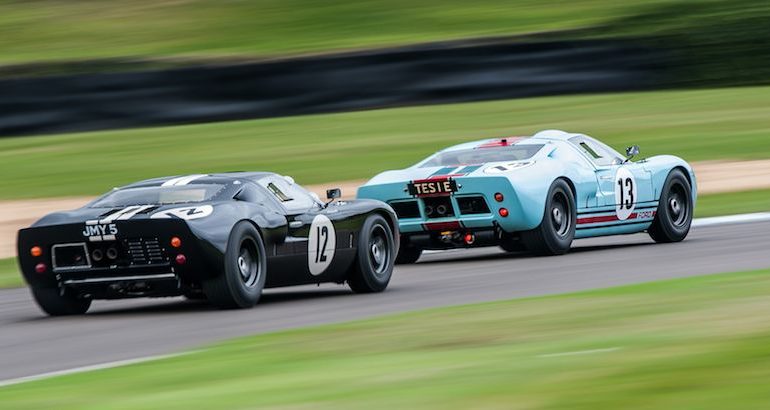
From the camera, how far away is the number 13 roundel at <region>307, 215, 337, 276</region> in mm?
11344

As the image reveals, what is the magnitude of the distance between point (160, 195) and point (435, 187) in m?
3.86

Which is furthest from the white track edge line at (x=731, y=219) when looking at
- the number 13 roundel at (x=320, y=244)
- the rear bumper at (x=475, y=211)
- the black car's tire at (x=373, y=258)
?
the number 13 roundel at (x=320, y=244)

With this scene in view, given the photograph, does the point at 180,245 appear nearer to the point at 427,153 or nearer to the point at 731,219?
the point at 731,219

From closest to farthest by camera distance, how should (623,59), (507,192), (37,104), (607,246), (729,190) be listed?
(507,192) < (607,246) < (729,190) < (37,104) < (623,59)

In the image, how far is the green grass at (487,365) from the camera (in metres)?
5.86

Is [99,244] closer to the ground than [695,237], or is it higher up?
higher up

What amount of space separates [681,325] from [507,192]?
6161 mm

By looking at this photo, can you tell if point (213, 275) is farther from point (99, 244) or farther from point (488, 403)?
point (488, 403)

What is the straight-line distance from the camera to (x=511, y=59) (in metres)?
26.9

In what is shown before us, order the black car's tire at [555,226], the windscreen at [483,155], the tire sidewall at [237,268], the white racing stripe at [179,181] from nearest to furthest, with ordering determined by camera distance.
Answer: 1. the tire sidewall at [237,268]
2. the white racing stripe at [179,181]
3. the black car's tire at [555,226]
4. the windscreen at [483,155]

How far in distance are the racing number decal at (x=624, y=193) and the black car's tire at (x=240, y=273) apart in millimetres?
5548

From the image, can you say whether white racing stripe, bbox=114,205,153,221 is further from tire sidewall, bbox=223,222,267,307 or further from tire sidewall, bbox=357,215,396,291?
tire sidewall, bbox=357,215,396,291

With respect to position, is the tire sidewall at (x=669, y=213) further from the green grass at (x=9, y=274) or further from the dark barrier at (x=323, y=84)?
the dark barrier at (x=323, y=84)

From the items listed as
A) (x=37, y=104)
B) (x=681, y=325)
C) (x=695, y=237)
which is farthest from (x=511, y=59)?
(x=681, y=325)
